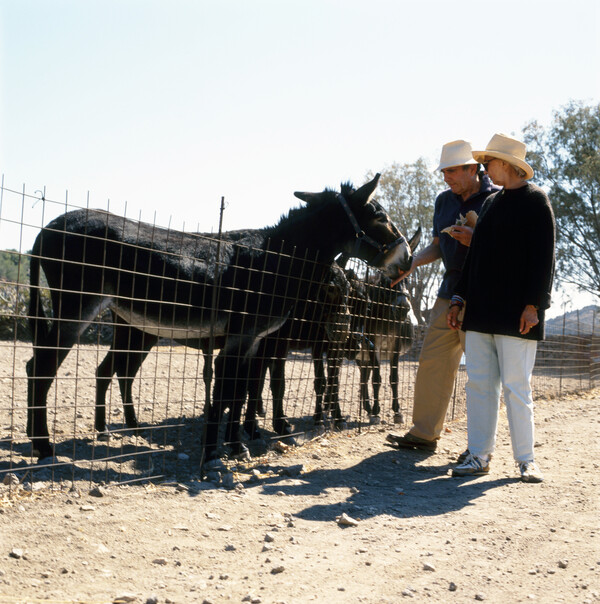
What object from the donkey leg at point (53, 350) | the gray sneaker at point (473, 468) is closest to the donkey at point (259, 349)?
the donkey leg at point (53, 350)

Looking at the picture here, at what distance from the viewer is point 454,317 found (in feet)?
18.4

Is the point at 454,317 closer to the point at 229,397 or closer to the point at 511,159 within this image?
the point at 511,159

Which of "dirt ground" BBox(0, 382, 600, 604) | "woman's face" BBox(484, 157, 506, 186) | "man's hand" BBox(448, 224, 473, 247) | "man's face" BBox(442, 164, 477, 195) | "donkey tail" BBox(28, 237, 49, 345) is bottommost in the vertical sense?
"dirt ground" BBox(0, 382, 600, 604)

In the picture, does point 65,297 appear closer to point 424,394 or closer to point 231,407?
point 231,407

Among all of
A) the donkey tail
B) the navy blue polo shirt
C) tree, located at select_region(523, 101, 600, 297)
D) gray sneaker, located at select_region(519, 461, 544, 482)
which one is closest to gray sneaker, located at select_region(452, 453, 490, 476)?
gray sneaker, located at select_region(519, 461, 544, 482)

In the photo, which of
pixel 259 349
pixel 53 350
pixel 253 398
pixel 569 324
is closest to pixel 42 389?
pixel 53 350

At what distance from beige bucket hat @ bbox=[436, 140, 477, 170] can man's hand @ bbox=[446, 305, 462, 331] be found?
4.13 feet

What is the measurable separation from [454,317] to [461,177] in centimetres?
130

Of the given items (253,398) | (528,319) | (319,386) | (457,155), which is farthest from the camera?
(319,386)

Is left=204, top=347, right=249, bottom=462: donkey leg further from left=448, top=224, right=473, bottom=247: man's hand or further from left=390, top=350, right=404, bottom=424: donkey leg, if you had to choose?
left=390, top=350, right=404, bottom=424: donkey leg

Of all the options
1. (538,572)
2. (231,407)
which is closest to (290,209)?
(231,407)

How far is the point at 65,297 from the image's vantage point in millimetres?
5012

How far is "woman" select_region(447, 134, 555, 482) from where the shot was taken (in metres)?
4.99

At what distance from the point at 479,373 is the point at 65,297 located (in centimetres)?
333
